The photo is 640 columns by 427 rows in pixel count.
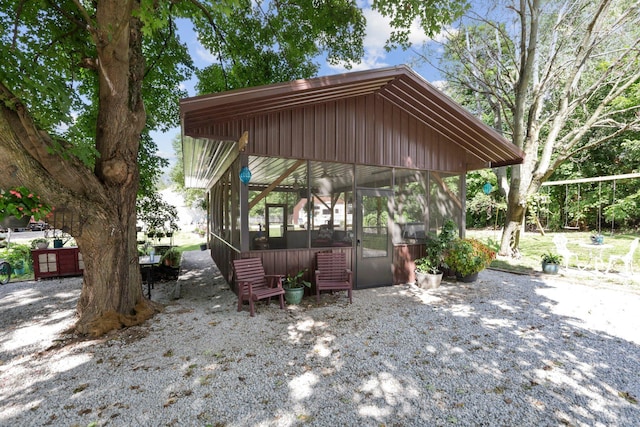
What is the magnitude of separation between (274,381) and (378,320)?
220cm

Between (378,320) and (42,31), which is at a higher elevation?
(42,31)

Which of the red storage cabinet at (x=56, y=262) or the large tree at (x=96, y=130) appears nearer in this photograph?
the large tree at (x=96, y=130)

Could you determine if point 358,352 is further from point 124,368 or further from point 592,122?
point 592,122

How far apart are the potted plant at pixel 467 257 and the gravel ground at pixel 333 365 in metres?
1.35

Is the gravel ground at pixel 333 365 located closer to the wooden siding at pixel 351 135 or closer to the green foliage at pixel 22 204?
the green foliage at pixel 22 204

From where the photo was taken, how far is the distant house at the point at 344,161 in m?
5.18

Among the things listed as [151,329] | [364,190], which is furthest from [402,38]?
[151,329]

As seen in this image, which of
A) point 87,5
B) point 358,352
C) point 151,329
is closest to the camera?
point 358,352

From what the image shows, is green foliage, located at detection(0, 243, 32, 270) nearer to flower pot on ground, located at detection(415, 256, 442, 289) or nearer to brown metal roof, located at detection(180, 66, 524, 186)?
brown metal roof, located at detection(180, 66, 524, 186)

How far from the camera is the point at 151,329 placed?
13.7 feet

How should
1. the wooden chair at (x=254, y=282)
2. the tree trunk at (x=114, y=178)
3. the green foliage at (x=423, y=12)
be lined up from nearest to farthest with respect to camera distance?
the tree trunk at (x=114, y=178)
the wooden chair at (x=254, y=282)
the green foliage at (x=423, y=12)

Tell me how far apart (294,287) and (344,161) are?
290cm

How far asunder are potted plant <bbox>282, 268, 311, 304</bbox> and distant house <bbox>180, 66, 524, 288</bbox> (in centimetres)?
23

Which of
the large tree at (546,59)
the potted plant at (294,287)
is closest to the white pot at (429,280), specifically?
the potted plant at (294,287)
